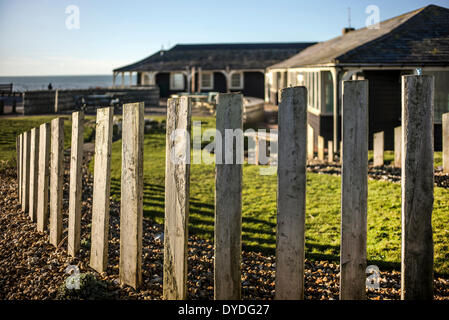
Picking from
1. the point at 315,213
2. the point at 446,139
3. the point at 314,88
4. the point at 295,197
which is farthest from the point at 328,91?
the point at 295,197

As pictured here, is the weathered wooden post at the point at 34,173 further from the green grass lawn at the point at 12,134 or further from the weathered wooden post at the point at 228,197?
the green grass lawn at the point at 12,134

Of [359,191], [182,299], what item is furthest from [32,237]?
[359,191]

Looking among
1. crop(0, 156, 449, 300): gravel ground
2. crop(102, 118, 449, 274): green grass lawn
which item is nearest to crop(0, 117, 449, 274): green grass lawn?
crop(102, 118, 449, 274): green grass lawn

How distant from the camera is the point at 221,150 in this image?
2.39 meters

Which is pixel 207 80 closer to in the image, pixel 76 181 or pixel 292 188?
pixel 76 181

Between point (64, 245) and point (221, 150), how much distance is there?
2.40 meters

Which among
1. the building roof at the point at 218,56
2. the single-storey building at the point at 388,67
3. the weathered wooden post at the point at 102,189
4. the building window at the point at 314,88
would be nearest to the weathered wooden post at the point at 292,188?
the weathered wooden post at the point at 102,189

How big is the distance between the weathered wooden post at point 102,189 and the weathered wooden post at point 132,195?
9.5 inches

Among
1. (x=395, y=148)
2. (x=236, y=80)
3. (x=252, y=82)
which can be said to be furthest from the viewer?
(x=236, y=80)

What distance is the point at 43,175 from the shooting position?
14.3 feet

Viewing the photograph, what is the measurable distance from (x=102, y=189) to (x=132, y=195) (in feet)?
1.37

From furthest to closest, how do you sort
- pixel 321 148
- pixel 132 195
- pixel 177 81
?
pixel 177 81
pixel 321 148
pixel 132 195

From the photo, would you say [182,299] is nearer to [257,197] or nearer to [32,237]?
[32,237]

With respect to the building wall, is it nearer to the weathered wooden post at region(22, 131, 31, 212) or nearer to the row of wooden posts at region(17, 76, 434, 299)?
the weathered wooden post at region(22, 131, 31, 212)
